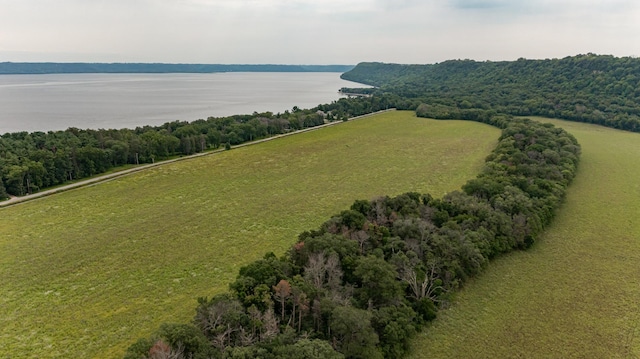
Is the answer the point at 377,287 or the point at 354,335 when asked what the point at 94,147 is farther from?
the point at 354,335

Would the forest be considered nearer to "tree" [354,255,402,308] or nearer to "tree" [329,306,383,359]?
"tree" [354,255,402,308]

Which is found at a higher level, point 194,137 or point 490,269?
point 194,137

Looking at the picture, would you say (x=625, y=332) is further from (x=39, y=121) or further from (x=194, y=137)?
(x=39, y=121)

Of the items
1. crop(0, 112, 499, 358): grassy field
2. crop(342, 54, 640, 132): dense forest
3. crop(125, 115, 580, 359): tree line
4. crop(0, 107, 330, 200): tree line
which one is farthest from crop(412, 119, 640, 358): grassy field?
crop(342, 54, 640, 132): dense forest

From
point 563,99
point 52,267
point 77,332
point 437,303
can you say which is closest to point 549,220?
point 437,303

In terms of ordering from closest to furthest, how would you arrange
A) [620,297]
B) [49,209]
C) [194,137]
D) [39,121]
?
[620,297]
[49,209]
[194,137]
[39,121]

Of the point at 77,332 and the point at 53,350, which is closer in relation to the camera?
the point at 53,350

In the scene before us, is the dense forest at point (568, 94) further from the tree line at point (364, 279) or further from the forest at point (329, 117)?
the tree line at point (364, 279)
